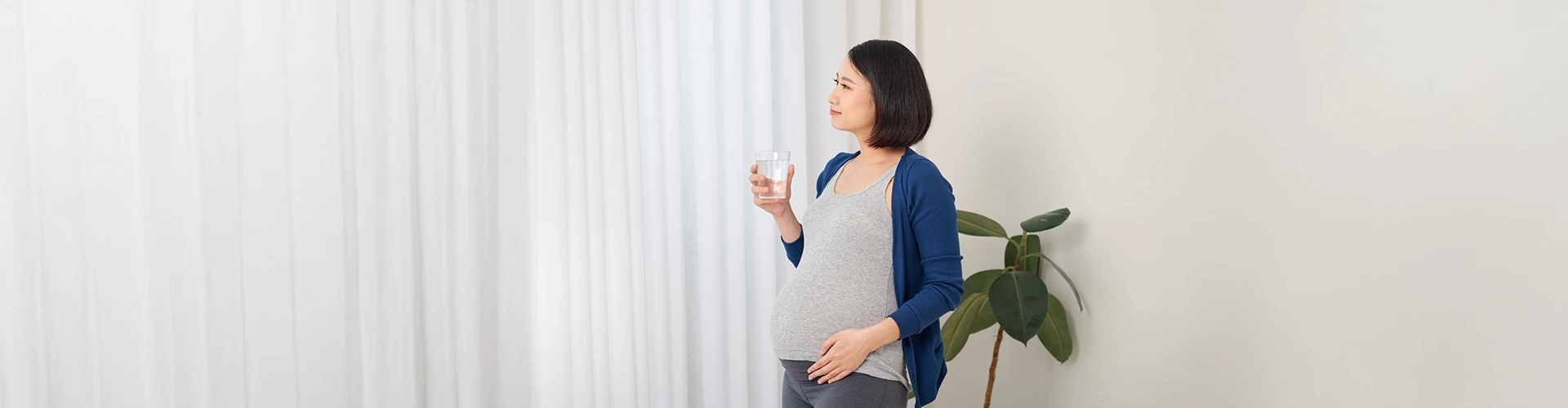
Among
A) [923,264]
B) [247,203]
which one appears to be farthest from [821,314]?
[247,203]

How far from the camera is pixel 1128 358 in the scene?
1.69 m

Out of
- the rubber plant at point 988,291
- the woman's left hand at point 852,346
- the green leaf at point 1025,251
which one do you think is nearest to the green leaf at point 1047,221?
the rubber plant at point 988,291

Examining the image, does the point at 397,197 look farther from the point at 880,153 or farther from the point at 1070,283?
the point at 1070,283

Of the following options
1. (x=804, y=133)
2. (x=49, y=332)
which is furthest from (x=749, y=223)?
(x=49, y=332)

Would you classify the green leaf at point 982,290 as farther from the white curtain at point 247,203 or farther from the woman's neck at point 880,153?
the white curtain at point 247,203

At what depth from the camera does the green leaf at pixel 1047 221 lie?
164 cm

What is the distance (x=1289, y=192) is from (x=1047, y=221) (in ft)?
1.34

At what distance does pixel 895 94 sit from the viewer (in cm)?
126

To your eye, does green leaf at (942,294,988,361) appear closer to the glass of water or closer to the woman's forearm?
the woman's forearm

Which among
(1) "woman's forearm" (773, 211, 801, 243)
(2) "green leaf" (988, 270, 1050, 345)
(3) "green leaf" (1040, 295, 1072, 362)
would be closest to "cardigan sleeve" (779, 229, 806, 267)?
(1) "woman's forearm" (773, 211, 801, 243)

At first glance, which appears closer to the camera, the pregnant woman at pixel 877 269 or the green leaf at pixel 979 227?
the pregnant woman at pixel 877 269

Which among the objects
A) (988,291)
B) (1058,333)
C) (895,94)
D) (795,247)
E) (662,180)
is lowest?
(1058,333)

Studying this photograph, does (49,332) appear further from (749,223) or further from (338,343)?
(749,223)

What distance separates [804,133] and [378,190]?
3.03 feet
